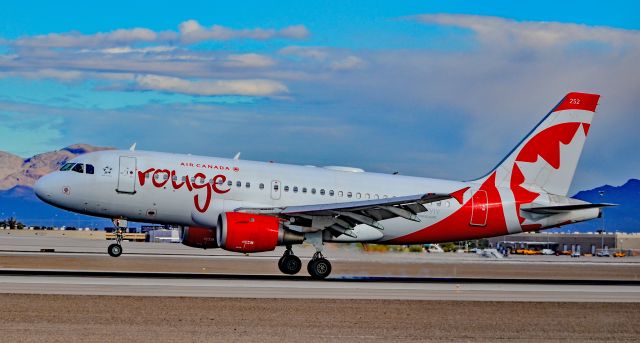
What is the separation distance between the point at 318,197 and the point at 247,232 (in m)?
6.04

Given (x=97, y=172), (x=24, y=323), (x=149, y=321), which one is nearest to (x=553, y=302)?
(x=149, y=321)

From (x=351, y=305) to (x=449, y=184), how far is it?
58.3 ft

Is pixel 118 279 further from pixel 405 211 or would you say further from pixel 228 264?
pixel 228 264

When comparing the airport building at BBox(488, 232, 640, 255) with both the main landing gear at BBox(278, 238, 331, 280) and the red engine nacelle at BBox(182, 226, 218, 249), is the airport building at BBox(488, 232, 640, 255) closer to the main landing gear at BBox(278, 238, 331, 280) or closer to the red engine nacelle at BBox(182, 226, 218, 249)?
the red engine nacelle at BBox(182, 226, 218, 249)

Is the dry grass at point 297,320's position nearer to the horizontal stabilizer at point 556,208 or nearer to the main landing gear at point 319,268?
the main landing gear at point 319,268

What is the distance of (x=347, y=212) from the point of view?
4081cm

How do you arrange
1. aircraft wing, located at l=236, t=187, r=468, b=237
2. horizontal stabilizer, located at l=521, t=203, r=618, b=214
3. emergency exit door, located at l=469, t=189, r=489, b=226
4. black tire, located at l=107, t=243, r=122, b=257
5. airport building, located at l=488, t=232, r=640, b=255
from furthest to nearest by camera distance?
1. airport building, located at l=488, t=232, r=640, b=255
2. emergency exit door, located at l=469, t=189, r=489, b=226
3. black tire, located at l=107, t=243, r=122, b=257
4. horizontal stabilizer, located at l=521, t=203, r=618, b=214
5. aircraft wing, located at l=236, t=187, r=468, b=237

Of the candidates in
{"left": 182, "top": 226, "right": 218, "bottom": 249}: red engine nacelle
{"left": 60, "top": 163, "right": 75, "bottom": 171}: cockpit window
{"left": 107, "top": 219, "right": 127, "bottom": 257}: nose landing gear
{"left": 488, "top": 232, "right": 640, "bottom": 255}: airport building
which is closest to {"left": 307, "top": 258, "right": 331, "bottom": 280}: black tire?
{"left": 182, "top": 226, "right": 218, "bottom": 249}: red engine nacelle

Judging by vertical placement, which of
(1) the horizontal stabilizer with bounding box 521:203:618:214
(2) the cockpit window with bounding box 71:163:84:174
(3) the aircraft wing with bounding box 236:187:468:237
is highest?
(2) the cockpit window with bounding box 71:163:84:174

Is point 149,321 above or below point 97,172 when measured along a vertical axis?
below

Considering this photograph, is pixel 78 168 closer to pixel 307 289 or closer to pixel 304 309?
pixel 307 289

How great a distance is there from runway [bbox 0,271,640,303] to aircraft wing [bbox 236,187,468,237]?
2260 millimetres

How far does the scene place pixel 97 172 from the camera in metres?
42.0

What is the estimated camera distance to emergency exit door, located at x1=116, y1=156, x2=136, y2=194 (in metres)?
41.4
